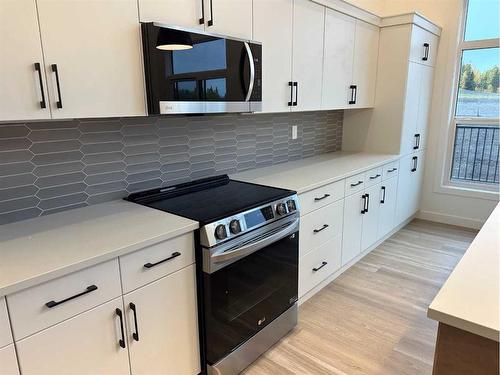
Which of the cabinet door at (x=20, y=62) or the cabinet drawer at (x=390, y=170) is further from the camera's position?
the cabinet drawer at (x=390, y=170)

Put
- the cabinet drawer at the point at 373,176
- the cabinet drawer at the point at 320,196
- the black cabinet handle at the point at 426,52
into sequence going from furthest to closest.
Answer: the black cabinet handle at the point at 426,52 → the cabinet drawer at the point at 373,176 → the cabinet drawer at the point at 320,196

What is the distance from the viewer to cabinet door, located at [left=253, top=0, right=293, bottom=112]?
2194 mm

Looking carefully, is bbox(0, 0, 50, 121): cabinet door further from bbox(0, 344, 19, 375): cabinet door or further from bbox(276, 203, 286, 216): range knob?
bbox(276, 203, 286, 216): range knob

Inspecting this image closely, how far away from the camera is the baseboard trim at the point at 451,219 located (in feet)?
13.2

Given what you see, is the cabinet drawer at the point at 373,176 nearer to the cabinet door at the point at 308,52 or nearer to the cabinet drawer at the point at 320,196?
the cabinet drawer at the point at 320,196

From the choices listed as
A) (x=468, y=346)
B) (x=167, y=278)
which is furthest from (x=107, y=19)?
(x=468, y=346)

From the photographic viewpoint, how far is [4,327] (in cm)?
112

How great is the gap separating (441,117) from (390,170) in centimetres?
121

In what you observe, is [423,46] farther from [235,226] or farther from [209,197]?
[235,226]

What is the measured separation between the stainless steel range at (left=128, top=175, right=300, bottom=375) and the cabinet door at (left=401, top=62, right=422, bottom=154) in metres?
2.03

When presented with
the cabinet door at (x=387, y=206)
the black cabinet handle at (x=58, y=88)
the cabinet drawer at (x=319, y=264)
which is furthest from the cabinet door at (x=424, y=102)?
the black cabinet handle at (x=58, y=88)

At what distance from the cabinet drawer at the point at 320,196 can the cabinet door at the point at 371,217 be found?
52cm

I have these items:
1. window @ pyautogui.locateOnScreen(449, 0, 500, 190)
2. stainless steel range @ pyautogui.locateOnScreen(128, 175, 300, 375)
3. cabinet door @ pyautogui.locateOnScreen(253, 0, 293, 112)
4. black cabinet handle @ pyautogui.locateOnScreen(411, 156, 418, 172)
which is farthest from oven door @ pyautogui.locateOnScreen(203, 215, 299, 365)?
window @ pyautogui.locateOnScreen(449, 0, 500, 190)

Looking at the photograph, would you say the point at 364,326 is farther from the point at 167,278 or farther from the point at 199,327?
the point at 167,278
